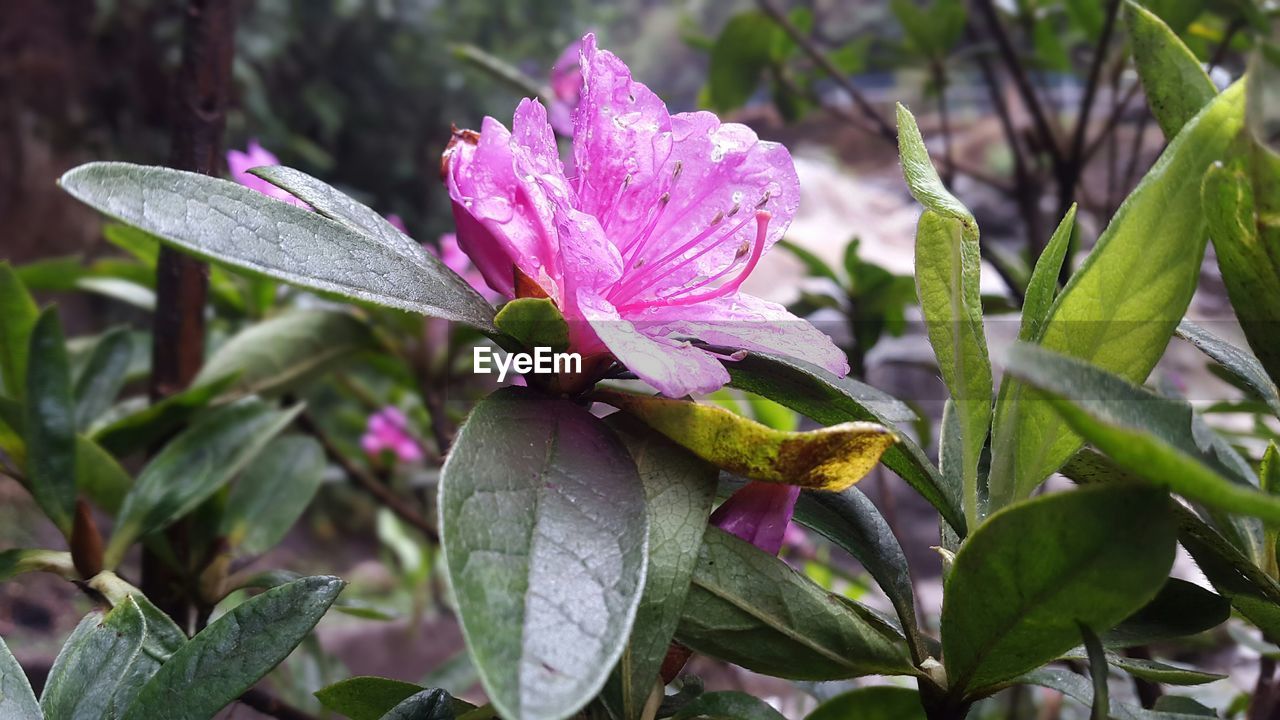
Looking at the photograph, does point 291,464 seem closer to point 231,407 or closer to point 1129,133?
point 231,407

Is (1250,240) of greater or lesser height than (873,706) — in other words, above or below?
above

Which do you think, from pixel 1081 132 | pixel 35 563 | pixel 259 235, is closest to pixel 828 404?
pixel 259 235

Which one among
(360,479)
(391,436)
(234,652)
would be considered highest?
(234,652)

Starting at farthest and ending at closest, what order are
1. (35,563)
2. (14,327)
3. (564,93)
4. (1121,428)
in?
(564,93)
(14,327)
(35,563)
(1121,428)

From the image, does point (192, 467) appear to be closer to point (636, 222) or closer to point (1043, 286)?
point (636, 222)

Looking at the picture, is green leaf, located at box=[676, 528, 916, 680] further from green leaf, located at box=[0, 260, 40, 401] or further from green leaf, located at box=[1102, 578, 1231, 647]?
green leaf, located at box=[0, 260, 40, 401]

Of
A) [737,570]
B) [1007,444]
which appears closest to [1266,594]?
[1007,444]

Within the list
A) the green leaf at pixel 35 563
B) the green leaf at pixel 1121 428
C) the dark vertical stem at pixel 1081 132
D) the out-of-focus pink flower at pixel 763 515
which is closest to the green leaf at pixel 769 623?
the out-of-focus pink flower at pixel 763 515
